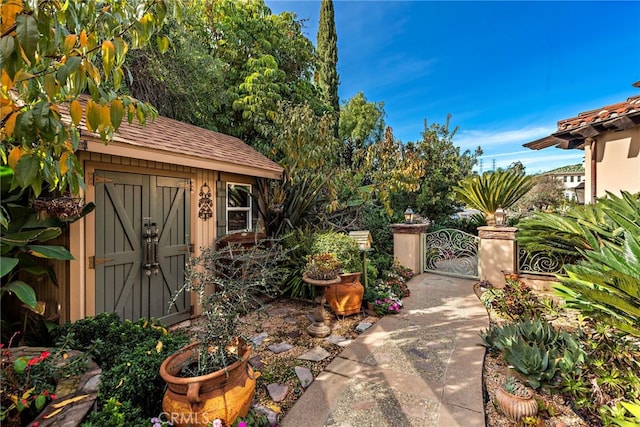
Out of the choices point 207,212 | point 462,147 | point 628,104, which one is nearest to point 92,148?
point 207,212

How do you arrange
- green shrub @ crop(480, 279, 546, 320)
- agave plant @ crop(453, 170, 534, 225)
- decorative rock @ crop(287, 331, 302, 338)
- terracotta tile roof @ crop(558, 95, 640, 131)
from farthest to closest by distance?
→ agave plant @ crop(453, 170, 534, 225) < terracotta tile roof @ crop(558, 95, 640, 131) < green shrub @ crop(480, 279, 546, 320) < decorative rock @ crop(287, 331, 302, 338)

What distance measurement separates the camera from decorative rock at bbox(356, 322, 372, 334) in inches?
164

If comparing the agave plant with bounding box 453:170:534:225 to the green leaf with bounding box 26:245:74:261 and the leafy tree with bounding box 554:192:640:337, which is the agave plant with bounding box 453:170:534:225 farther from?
the green leaf with bounding box 26:245:74:261

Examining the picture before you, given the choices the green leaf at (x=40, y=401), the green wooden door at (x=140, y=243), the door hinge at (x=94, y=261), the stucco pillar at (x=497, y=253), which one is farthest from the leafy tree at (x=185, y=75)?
the stucco pillar at (x=497, y=253)

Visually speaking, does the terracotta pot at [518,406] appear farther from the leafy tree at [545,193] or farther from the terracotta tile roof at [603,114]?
the leafy tree at [545,193]

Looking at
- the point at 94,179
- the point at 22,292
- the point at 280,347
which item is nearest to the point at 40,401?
the point at 22,292

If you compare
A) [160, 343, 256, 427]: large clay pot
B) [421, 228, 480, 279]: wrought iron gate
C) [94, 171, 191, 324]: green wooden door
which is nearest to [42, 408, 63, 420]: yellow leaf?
[160, 343, 256, 427]: large clay pot

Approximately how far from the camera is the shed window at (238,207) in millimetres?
5641

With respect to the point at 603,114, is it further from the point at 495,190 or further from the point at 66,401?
the point at 66,401

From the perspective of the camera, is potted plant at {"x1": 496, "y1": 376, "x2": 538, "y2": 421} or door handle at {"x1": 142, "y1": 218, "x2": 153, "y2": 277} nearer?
potted plant at {"x1": 496, "y1": 376, "x2": 538, "y2": 421}

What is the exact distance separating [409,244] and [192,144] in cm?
560

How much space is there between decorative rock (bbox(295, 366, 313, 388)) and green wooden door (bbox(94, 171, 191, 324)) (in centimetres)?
193

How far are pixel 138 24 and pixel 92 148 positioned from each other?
246cm

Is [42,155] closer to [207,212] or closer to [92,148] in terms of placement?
[92,148]
